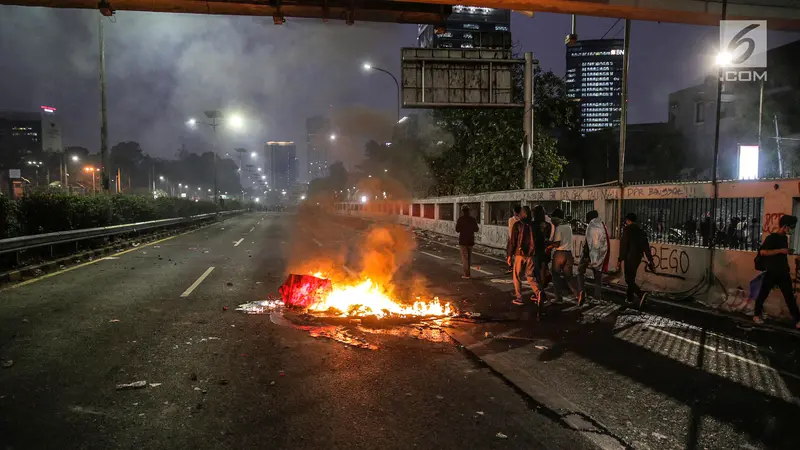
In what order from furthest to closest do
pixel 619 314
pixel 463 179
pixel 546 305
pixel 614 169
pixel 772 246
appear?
pixel 614 169 → pixel 463 179 → pixel 546 305 → pixel 619 314 → pixel 772 246

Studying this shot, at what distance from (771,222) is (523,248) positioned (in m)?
4.22

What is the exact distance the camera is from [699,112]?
37844 millimetres

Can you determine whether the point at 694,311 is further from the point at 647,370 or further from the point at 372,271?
the point at 372,271

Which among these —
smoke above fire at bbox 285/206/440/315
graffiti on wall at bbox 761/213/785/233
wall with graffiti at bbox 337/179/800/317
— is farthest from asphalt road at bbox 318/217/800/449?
graffiti on wall at bbox 761/213/785/233

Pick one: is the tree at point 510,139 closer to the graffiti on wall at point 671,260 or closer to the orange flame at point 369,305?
the graffiti on wall at point 671,260

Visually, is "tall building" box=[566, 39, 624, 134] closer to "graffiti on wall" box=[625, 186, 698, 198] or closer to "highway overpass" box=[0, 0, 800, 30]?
"highway overpass" box=[0, 0, 800, 30]

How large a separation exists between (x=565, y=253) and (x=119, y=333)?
739 centimetres

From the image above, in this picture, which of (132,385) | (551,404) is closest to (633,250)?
(551,404)

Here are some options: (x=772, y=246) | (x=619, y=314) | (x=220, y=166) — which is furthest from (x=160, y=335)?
(x=220, y=166)

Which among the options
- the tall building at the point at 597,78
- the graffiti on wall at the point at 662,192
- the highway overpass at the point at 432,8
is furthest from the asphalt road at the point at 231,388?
the tall building at the point at 597,78

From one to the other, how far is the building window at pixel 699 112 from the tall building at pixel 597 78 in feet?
287

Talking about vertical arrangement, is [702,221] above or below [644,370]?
above

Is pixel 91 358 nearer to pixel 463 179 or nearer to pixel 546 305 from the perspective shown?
pixel 546 305

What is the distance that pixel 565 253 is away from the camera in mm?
9031
